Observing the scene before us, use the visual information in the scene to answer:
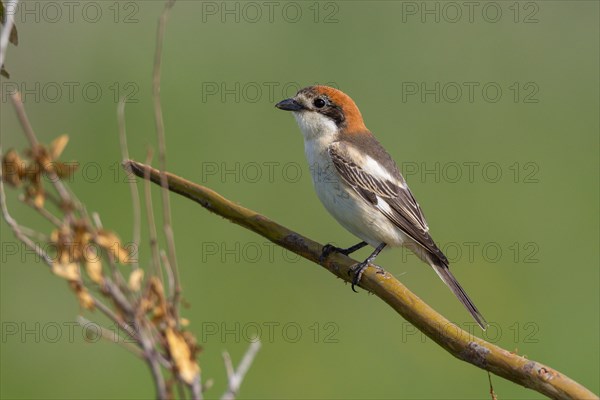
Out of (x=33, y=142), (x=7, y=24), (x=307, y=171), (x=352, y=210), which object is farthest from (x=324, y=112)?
(x=33, y=142)

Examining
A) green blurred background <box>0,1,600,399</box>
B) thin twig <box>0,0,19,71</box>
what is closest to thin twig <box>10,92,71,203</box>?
thin twig <box>0,0,19,71</box>

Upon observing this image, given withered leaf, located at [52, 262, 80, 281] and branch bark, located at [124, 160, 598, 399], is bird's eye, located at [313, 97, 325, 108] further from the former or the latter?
withered leaf, located at [52, 262, 80, 281]

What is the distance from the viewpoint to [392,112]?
9.20 meters

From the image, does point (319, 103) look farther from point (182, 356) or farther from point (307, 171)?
point (182, 356)

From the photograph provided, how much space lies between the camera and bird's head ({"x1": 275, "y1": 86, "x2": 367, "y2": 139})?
5.40 m

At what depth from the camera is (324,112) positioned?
5.42 metres

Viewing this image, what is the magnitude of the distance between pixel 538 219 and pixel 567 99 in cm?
202

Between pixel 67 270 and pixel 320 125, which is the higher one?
pixel 67 270

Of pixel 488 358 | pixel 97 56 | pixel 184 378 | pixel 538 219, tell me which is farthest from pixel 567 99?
pixel 184 378

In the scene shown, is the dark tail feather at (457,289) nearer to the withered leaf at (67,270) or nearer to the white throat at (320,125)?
the white throat at (320,125)

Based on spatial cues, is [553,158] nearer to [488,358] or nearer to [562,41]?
[562,41]

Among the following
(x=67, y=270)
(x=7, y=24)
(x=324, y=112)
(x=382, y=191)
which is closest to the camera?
(x=67, y=270)

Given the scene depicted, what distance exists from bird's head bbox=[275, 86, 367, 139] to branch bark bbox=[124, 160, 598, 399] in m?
1.96

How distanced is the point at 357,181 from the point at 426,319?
2.77 m
